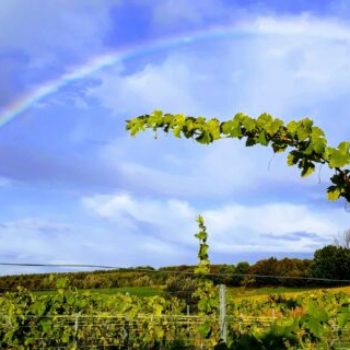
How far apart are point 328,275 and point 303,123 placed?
41.2 m

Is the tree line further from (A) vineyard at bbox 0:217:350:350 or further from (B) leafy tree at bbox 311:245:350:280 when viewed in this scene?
(A) vineyard at bbox 0:217:350:350

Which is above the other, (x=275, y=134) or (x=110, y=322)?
(x=275, y=134)

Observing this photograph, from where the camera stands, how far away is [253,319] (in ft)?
30.8

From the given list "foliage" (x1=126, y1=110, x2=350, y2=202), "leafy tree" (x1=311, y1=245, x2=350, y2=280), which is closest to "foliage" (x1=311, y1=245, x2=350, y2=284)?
"leafy tree" (x1=311, y1=245, x2=350, y2=280)

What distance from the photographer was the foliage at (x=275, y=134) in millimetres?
3990

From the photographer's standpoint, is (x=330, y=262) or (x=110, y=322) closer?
(x=110, y=322)

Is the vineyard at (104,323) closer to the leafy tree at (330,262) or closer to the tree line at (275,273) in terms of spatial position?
the tree line at (275,273)

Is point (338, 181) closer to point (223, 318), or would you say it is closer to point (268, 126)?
point (268, 126)

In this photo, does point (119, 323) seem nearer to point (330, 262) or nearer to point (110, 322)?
point (110, 322)

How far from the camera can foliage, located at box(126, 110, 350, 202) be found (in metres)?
3.99

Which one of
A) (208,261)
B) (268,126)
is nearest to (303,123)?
(268,126)

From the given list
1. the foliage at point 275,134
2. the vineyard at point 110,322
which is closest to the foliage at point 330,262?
the vineyard at point 110,322

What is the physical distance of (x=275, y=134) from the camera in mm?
4207

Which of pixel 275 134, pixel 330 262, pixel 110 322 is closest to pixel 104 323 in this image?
pixel 110 322
